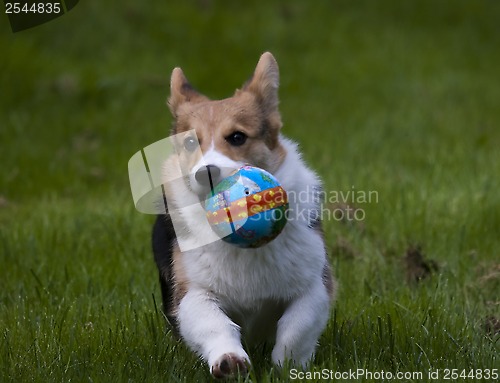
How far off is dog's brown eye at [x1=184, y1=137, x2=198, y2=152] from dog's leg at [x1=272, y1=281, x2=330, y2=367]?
33.2 inches

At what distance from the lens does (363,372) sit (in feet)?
12.0

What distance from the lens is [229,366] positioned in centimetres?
355

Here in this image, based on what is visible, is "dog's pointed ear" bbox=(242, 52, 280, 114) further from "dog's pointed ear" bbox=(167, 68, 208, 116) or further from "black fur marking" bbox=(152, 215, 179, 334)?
"black fur marking" bbox=(152, 215, 179, 334)

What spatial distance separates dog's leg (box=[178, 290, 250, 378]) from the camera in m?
3.56

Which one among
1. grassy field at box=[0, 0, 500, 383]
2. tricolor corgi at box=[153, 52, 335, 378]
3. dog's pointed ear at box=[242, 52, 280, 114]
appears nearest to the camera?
tricolor corgi at box=[153, 52, 335, 378]

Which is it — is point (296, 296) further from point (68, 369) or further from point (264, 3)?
point (264, 3)

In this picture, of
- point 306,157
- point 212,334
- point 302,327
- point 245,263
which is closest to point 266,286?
point 245,263

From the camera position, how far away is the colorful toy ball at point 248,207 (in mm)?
3695

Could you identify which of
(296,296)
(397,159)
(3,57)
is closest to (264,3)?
(3,57)

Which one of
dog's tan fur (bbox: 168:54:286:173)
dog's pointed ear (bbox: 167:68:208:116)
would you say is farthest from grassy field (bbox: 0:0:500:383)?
dog's pointed ear (bbox: 167:68:208:116)

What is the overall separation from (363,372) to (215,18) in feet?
32.4

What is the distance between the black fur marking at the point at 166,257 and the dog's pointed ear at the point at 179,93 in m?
0.58
